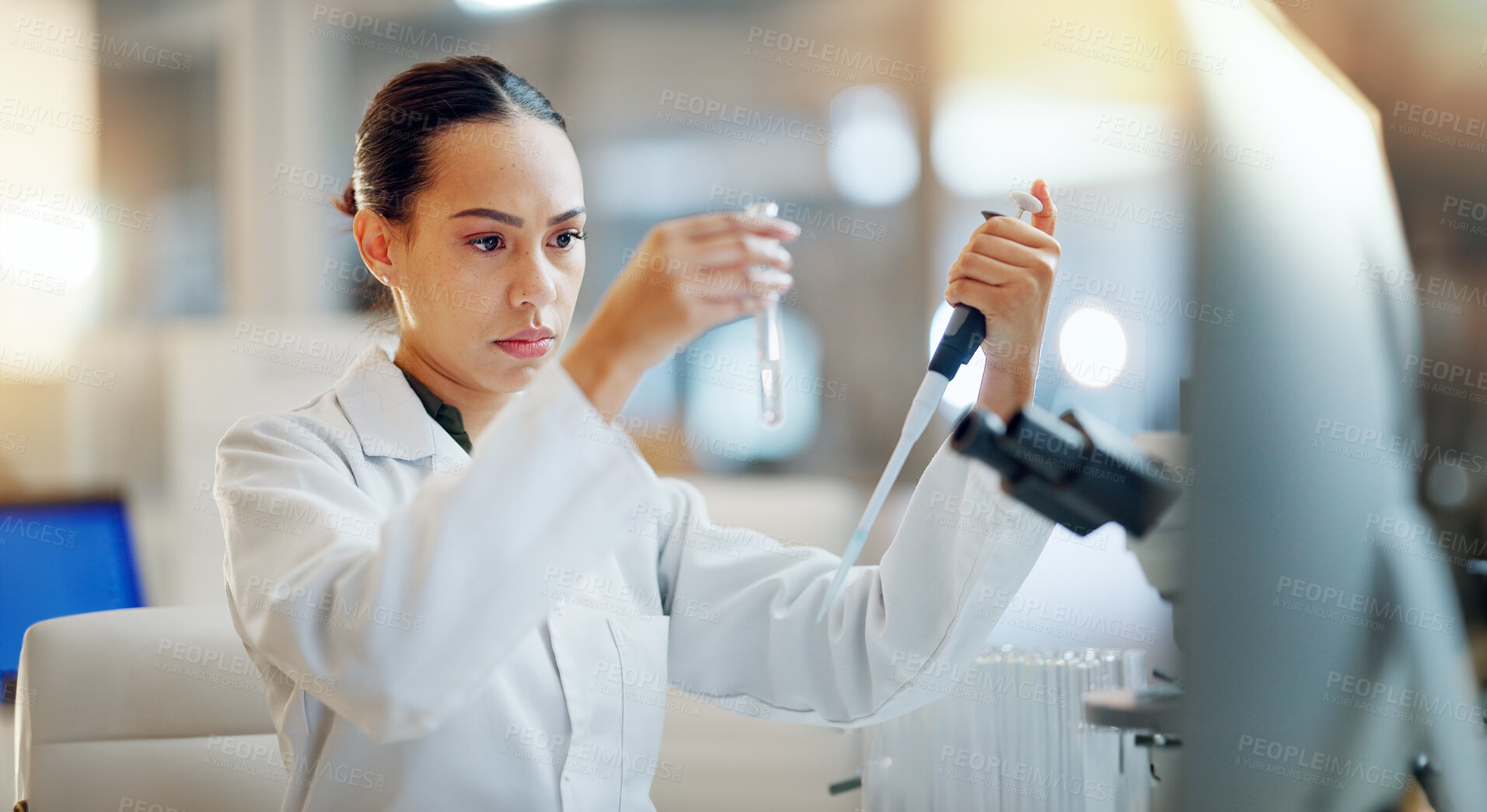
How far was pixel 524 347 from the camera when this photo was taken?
39.8 inches

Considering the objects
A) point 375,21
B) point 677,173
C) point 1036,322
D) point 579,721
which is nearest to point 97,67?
point 375,21

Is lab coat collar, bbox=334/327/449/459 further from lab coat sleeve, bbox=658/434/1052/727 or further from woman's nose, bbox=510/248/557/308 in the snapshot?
lab coat sleeve, bbox=658/434/1052/727

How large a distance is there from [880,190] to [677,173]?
651 mm

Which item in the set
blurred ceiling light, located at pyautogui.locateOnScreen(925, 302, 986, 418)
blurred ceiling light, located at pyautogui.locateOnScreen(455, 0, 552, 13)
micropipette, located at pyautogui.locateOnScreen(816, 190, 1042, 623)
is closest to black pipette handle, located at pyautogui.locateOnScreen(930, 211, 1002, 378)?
micropipette, located at pyautogui.locateOnScreen(816, 190, 1042, 623)

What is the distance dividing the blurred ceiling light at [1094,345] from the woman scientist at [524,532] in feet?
6.39

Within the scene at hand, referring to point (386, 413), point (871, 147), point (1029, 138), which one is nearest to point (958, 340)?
point (386, 413)

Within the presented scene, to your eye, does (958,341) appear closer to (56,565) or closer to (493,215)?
(493,215)

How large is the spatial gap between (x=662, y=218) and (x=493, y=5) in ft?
2.79

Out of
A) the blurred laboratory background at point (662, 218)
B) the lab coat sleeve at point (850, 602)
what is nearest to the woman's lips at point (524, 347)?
the lab coat sleeve at point (850, 602)

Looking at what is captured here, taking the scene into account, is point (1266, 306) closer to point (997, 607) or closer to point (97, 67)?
point (997, 607)

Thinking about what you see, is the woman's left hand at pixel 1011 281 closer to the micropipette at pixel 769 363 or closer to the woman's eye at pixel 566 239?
the micropipette at pixel 769 363

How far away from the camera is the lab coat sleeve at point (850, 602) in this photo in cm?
89

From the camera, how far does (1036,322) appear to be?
0.83m

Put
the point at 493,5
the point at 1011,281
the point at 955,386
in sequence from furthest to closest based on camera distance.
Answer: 1. the point at 493,5
2. the point at 955,386
3. the point at 1011,281
